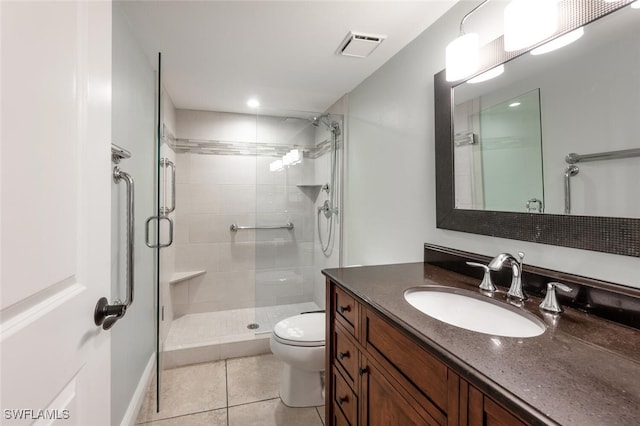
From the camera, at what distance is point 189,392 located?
2.06m

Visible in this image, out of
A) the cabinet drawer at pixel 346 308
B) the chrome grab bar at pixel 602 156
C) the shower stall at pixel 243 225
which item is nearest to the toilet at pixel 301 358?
the cabinet drawer at pixel 346 308

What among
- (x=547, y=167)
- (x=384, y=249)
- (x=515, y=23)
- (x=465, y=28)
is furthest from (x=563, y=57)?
(x=384, y=249)

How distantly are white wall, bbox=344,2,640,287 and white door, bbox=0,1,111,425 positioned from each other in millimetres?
1409

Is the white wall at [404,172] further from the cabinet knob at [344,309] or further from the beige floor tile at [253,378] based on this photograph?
the beige floor tile at [253,378]

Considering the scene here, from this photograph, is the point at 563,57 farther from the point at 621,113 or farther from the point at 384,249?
the point at 384,249

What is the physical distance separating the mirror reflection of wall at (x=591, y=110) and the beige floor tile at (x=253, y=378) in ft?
6.32

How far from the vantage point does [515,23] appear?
3.55 feet

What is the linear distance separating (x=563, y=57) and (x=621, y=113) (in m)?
0.29

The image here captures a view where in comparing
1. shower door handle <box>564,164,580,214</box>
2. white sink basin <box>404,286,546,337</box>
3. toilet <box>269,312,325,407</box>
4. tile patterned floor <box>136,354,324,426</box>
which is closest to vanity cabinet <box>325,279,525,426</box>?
white sink basin <box>404,286,546,337</box>

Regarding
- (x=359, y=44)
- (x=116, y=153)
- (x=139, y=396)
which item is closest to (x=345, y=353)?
(x=116, y=153)

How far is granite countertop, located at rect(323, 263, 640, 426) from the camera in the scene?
0.51 meters

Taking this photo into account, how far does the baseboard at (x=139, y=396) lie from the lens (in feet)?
5.56

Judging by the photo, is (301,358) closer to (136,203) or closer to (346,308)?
(346,308)

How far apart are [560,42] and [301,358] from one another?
1.91 m
